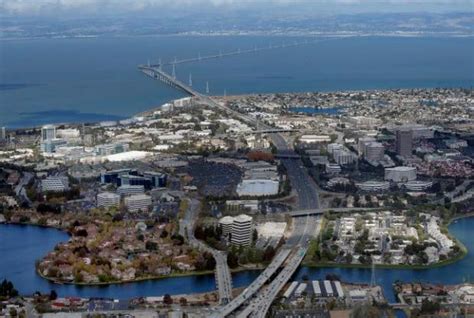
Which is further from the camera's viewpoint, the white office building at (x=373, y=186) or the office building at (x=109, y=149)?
the office building at (x=109, y=149)

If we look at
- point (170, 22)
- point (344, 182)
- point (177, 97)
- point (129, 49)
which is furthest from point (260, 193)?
point (170, 22)

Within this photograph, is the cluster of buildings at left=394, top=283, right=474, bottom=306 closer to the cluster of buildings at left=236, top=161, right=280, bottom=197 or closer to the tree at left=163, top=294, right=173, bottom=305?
the tree at left=163, top=294, right=173, bottom=305

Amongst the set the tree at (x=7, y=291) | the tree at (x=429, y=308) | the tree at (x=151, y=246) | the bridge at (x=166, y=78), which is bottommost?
the bridge at (x=166, y=78)

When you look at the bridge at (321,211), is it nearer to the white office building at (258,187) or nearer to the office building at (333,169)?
Result: the white office building at (258,187)

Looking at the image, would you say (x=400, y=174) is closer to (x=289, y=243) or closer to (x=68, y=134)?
(x=289, y=243)

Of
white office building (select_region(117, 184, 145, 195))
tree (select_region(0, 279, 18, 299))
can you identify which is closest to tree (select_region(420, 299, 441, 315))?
tree (select_region(0, 279, 18, 299))

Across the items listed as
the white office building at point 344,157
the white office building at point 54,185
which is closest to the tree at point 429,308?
the white office building at point 54,185

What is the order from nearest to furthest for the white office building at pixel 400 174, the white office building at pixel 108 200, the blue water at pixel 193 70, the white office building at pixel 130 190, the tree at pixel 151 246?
the tree at pixel 151 246 < the white office building at pixel 108 200 < the white office building at pixel 130 190 < the white office building at pixel 400 174 < the blue water at pixel 193 70
